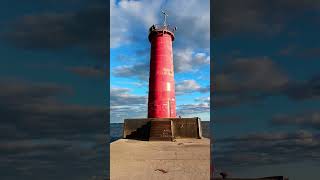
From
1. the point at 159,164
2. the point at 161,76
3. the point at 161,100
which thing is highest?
the point at 161,76

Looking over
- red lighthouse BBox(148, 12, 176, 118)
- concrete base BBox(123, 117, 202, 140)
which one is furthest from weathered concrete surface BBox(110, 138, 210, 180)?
red lighthouse BBox(148, 12, 176, 118)

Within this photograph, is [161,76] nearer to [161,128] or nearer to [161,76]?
[161,76]

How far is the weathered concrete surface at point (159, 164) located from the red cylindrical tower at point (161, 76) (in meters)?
6.31

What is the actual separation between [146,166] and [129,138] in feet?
28.7

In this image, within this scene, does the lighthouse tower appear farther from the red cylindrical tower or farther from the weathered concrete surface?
the weathered concrete surface

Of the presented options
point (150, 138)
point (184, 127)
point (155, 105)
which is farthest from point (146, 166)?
point (155, 105)

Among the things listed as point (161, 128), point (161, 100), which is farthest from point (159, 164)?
point (161, 100)

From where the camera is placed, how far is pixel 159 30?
63.5ft

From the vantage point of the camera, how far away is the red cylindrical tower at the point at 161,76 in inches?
735

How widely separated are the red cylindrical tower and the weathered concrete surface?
6.31m

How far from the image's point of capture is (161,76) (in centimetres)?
1888

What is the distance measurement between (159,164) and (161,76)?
9.91m

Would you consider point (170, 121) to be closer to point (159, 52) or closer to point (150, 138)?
point (150, 138)

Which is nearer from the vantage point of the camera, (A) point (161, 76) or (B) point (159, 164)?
(B) point (159, 164)
